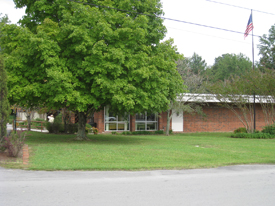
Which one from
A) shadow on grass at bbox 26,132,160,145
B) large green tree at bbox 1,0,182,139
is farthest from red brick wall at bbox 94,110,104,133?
large green tree at bbox 1,0,182,139

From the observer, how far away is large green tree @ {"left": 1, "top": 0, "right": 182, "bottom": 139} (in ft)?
47.7

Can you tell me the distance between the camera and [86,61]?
14961mm

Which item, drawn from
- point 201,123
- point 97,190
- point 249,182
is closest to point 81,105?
point 97,190

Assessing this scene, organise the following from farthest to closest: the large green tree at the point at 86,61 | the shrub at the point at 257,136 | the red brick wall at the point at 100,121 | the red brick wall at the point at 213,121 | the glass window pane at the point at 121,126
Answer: the red brick wall at the point at 213,121, the glass window pane at the point at 121,126, the red brick wall at the point at 100,121, the shrub at the point at 257,136, the large green tree at the point at 86,61

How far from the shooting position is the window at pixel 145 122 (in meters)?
29.0

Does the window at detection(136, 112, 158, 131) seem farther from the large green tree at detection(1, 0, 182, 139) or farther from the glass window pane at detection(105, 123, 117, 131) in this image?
the large green tree at detection(1, 0, 182, 139)

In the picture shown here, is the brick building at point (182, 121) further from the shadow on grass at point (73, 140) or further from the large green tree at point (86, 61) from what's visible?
the large green tree at point (86, 61)

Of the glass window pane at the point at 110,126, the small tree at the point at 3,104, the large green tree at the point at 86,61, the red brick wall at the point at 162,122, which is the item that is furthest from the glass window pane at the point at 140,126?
the small tree at the point at 3,104

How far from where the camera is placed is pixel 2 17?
38.6 m

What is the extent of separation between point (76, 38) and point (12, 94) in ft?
14.6

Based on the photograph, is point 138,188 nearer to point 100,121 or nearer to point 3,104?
point 3,104

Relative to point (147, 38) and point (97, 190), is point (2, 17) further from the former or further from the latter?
point (97, 190)

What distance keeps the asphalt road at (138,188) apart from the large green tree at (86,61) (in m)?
6.16

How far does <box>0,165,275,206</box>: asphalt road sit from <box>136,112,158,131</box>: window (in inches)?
760
